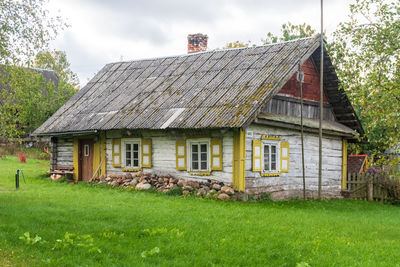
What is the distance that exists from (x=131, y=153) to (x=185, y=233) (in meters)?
9.49

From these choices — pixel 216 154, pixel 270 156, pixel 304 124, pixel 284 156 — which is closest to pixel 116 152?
pixel 216 154

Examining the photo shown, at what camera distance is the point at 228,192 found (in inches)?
571

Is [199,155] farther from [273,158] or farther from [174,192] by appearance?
[273,158]

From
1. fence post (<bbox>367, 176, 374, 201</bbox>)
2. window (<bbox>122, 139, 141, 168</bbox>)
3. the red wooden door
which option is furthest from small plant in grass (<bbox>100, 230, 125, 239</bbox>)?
fence post (<bbox>367, 176, 374, 201</bbox>)

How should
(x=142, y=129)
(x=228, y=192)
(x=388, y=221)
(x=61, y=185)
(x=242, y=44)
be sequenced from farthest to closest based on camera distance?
1. (x=242, y=44)
2. (x=61, y=185)
3. (x=142, y=129)
4. (x=228, y=192)
5. (x=388, y=221)

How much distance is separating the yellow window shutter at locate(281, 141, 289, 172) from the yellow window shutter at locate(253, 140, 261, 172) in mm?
1255

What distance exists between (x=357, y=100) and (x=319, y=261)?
533 centimetres

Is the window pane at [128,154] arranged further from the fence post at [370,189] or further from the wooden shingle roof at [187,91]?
the fence post at [370,189]

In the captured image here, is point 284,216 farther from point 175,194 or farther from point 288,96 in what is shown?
point 288,96

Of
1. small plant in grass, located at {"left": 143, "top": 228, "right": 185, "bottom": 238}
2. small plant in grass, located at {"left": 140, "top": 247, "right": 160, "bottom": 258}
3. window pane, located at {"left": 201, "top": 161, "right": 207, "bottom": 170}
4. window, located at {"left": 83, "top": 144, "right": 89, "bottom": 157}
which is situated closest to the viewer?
small plant in grass, located at {"left": 140, "top": 247, "right": 160, "bottom": 258}

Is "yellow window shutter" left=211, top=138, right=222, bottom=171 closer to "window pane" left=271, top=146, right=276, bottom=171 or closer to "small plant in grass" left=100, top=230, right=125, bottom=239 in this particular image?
"window pane" left=271, top=146, right=276, bottom=171

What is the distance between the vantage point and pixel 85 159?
790 inches

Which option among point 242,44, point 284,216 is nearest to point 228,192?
point 284,216

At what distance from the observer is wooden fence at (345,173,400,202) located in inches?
711
